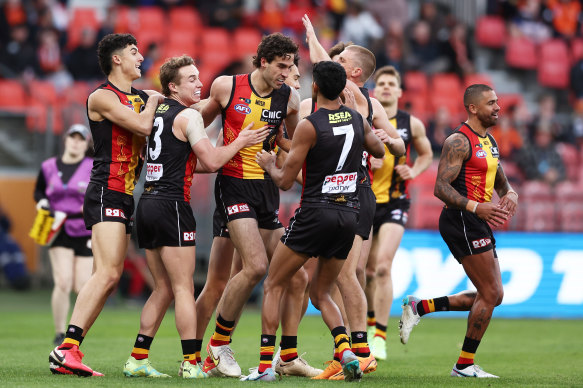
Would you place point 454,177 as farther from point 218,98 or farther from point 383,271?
point 383,271

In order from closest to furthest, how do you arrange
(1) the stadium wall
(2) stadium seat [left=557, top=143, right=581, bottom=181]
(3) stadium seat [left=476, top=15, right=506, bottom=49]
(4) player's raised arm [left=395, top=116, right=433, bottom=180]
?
1. (4) player's raised arm [left=395, top=116, right=433, bottom=180]
2. (1) the stadium wall
3. (2) stadium seat [left=557, top=143, right=581, bottom=181]
4. (3) stadium seat [left=476, top=15, right=506, bottom=49]

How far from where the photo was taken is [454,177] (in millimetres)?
8922

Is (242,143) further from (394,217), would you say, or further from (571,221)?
(571,221)

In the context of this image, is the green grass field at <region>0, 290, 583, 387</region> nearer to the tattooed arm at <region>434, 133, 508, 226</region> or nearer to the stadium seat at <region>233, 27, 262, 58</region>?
the tattooed arm at <region>434, 133, 508, 226</region>

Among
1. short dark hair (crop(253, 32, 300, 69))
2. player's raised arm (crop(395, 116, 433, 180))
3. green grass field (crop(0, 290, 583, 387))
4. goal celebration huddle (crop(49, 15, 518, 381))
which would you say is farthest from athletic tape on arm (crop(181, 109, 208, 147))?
player's raised arm (crop(395, 116, 433, 180))

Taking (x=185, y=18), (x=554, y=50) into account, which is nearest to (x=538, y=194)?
(x=554, y=50)

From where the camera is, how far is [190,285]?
8.34 meters

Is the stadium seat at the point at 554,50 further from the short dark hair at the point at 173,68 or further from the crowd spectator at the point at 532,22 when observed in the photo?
the short dark hair at the point at 173,68

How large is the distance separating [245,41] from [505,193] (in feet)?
49.3

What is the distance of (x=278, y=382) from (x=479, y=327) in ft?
6.90

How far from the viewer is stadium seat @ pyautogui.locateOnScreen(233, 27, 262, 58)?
915 inches

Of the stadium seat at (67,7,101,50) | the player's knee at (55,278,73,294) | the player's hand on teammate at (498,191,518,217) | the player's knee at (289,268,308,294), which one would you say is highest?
the stadium seat at (67,7,101,50)

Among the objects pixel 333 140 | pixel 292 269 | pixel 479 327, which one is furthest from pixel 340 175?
pixel 479 327

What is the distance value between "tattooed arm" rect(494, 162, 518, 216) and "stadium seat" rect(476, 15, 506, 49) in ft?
55.2
